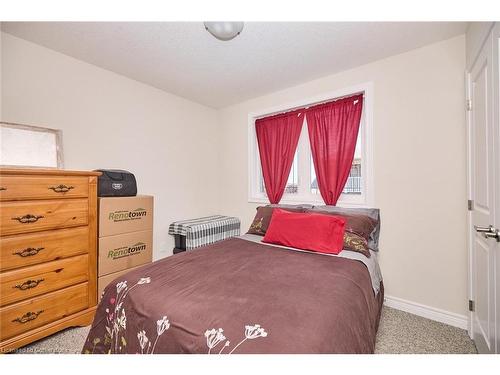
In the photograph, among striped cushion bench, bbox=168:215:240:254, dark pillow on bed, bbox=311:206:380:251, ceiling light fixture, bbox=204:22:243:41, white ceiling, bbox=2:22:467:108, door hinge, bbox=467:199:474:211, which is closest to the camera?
ceiling light fixture, bbox=204:22:243:41

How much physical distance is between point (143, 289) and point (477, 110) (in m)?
2.48

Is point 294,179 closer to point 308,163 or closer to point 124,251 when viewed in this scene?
point 308,163

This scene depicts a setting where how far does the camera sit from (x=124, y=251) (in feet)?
7.09

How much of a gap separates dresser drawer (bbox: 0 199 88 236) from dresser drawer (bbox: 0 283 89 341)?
0.52 meters

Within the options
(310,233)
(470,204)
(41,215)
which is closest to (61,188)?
(41,215)

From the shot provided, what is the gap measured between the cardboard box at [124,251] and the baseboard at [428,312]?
2.52 metres

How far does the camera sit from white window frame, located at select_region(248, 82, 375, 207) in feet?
7.58

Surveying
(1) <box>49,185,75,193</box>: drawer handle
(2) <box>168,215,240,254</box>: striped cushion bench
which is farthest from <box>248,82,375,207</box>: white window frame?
(1) <box>49,185,75,193</box>: drawer handle

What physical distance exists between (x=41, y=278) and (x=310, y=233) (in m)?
2.13

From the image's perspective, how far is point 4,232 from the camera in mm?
1473

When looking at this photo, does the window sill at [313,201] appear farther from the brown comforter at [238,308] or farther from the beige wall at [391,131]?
the brown comforter at [238,308]

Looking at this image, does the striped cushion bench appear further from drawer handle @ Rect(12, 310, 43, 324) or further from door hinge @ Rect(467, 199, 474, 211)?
door hinge @ Rect(467, 199, 474, 211)

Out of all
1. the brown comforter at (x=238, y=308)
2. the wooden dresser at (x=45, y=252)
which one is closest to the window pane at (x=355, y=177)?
the brown comforter at (x=238, y=308)
